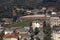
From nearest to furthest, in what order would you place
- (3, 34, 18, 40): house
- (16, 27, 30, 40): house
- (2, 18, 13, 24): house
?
(3, 34, 18, 40): house, (16, 27, 30, 40): house, (2, 18, 13, 24): house

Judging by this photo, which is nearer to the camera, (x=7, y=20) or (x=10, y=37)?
(x=10, y=37)

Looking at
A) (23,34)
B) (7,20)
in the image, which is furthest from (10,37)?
(7,20)

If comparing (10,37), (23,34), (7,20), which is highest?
(10,37)

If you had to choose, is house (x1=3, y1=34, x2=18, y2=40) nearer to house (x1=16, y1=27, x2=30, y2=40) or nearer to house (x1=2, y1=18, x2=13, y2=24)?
house (x1=16, y1=27, x2=30, y2=40)

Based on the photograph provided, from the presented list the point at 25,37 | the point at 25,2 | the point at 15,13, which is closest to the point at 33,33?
the point at 25,37

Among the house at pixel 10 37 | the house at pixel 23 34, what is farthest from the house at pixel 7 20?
the house at pixel 10 37

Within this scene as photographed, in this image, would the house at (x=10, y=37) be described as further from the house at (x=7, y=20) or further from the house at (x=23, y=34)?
the house at (x=7, y=20)

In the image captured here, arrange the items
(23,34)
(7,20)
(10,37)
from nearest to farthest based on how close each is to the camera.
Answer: (10,37), (23,34), (7,20)

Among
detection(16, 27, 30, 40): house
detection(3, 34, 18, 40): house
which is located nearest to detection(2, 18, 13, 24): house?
detection(16, 27, 30, 40): house

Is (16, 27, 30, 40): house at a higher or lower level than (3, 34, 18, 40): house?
lower

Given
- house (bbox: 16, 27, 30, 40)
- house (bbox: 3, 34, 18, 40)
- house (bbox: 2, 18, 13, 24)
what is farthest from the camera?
house (bbox: 2, 18, 13, 24)

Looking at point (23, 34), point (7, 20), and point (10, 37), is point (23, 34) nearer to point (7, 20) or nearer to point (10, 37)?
point (10, 37)
